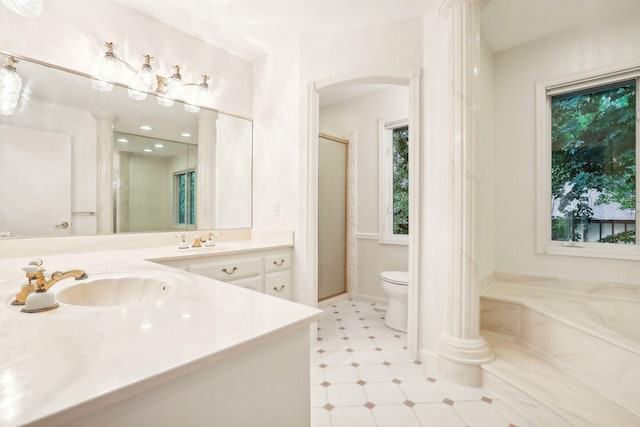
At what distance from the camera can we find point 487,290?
2.62 m

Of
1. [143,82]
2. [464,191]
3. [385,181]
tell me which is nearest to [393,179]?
[385,181]

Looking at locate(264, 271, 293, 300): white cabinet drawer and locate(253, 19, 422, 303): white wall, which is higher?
locate(253, 19, 422, 303): white wall

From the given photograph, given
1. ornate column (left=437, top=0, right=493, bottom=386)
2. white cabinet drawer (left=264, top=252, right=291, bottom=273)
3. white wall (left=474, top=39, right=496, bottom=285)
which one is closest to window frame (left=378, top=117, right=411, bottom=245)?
white wall (left=474, top=39, right=496, bottom=285)

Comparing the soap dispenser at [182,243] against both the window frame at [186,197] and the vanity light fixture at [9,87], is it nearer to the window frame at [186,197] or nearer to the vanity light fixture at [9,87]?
the window frame at [186,197]

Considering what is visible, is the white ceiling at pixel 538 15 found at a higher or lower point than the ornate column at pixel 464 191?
higher

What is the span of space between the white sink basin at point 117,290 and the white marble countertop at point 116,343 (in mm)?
185

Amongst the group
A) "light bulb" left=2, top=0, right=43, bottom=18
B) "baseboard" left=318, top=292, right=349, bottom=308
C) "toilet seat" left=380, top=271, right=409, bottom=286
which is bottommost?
"baseboard" left=318, top=292, right=349, bottom=308

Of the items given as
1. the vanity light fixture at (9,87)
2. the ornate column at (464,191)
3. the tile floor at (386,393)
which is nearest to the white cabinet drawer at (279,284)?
the tile floor at (386,393)

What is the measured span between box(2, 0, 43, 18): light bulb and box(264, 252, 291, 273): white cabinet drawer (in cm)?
185

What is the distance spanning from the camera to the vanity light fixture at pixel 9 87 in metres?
1.75

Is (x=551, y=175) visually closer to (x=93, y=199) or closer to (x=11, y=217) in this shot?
(x=93, y=199)

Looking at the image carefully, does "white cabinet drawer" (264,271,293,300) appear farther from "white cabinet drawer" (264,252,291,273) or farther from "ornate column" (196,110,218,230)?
"ornate column" (196,110,218,230)

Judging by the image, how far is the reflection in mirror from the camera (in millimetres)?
2232

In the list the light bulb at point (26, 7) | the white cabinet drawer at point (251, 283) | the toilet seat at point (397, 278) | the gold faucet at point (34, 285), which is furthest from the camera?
the toilet seat at point (397, 278)
